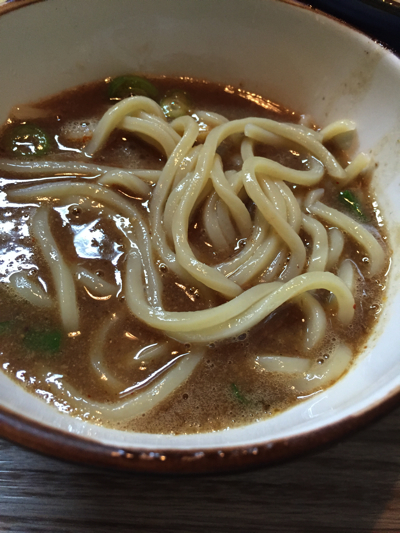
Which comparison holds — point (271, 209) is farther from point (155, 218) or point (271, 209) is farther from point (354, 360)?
point (354, 360)

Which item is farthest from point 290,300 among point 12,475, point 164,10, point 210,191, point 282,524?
point 164,10

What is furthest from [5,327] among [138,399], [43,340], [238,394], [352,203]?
[352,203]

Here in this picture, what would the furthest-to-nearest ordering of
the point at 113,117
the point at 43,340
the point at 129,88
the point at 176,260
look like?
the point at 129,88 → the point at 113,117 → the point at 176,260 → the point at 43,340

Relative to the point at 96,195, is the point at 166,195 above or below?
above

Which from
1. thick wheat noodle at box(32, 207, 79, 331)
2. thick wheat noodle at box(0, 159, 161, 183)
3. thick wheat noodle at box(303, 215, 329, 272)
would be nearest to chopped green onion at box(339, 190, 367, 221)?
thick wheat noodle at box(303, 215, 329, 272)

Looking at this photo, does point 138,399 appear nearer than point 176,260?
Yes

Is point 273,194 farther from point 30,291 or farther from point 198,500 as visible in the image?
point 198,500

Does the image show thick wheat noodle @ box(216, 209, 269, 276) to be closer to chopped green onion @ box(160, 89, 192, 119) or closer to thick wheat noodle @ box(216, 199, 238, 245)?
thick wheat noodle @ box(216, 199, 238, 245)
